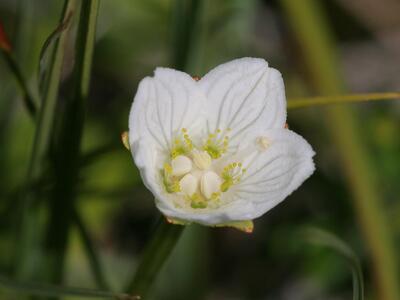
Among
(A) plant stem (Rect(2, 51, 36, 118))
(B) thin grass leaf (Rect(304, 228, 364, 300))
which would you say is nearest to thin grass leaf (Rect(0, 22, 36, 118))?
(A) plant stem (Rect(2, 51, 36, 118))

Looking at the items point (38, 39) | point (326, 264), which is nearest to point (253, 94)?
point (326, 264)

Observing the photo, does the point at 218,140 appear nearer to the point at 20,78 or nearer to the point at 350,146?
the point at 20,78

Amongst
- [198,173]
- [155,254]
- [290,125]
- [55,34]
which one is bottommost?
[290,125]

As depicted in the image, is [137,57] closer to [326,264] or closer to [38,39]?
[38,39]

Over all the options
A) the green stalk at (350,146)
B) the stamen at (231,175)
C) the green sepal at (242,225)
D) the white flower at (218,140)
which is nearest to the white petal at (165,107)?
the white flower at (218,140)

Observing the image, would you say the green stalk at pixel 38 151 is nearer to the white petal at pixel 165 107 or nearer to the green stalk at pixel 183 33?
the white petal at pixel 165 107

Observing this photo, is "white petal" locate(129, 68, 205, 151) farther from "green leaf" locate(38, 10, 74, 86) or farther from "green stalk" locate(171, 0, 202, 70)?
"green stalk" locate(171, 0, 202, 70)

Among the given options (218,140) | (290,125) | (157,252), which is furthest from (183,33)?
(290,125)
